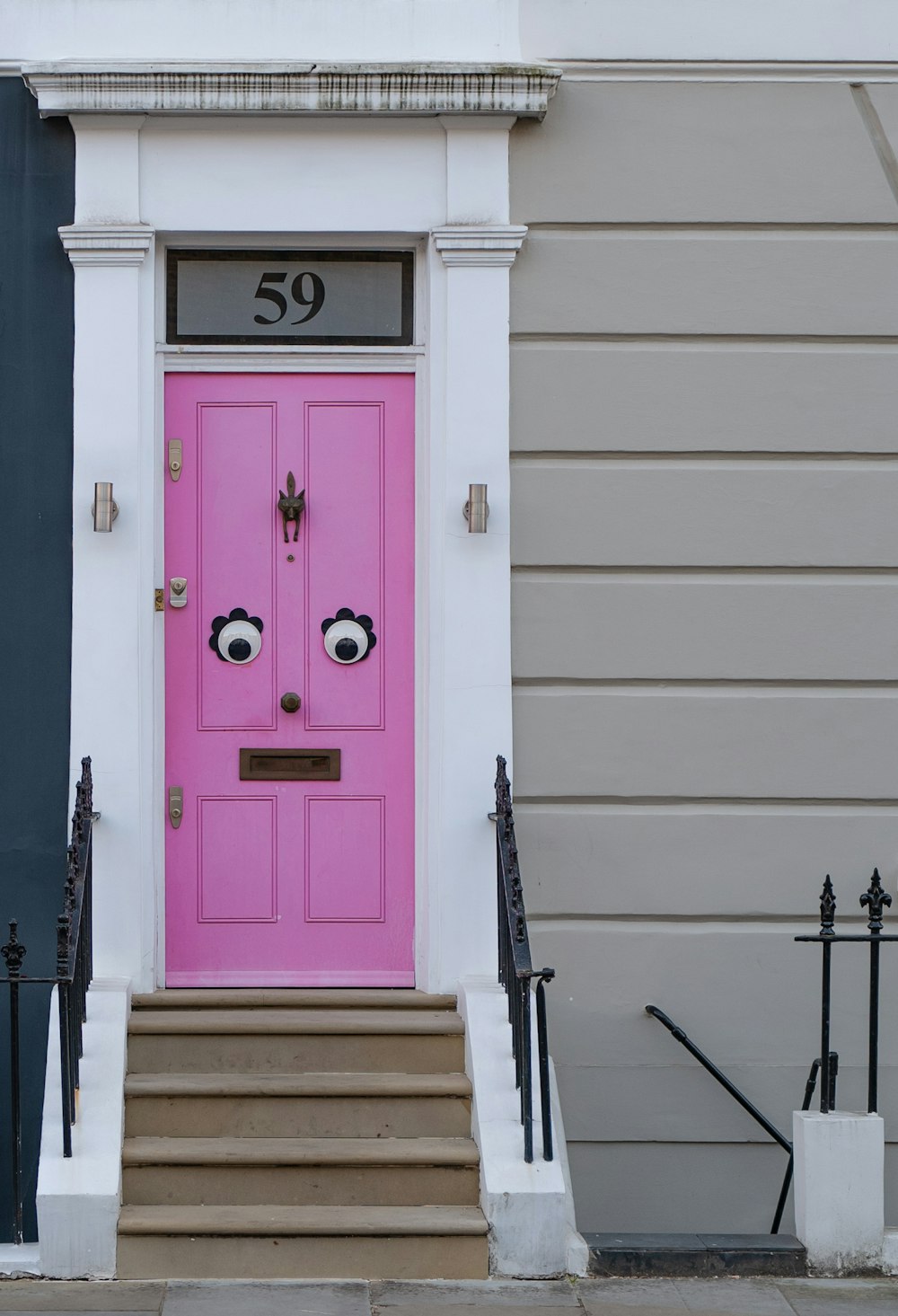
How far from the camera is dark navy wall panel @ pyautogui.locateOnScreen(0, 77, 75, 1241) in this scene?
6027 millimetres

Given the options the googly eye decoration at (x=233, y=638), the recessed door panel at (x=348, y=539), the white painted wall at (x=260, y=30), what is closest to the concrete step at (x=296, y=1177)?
the recessed door panel at (x=348, y=539)

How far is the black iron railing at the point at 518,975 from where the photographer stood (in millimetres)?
5035

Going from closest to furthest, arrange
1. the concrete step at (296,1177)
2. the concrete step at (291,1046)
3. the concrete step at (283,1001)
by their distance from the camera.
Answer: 1. the concrete step at (296,1177)
2. the concrete step at (291,1046)
3. the concrete step at (283,1001)

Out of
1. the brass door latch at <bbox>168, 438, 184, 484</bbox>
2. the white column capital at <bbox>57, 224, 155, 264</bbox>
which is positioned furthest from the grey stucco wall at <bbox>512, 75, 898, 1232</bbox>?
the white column capital at <bbox>57, 224, 155, 264</bbox>

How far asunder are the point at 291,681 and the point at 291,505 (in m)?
0.74

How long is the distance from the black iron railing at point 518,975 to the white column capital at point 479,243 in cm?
206

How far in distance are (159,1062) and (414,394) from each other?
2.89 metres

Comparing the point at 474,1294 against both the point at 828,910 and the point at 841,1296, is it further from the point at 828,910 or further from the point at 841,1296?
the point at 828,910

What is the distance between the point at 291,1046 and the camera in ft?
19.0

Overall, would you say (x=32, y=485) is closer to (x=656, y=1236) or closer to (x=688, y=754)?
(x=688, y=754)

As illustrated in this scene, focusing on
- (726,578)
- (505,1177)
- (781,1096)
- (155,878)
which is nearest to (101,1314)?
(505,1177)

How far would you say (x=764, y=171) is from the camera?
621 cm

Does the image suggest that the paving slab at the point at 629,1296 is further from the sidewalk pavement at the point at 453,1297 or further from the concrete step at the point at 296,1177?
the concrete step at the point at 296,1177

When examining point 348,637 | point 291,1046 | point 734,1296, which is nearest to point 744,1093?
point 734,1296
